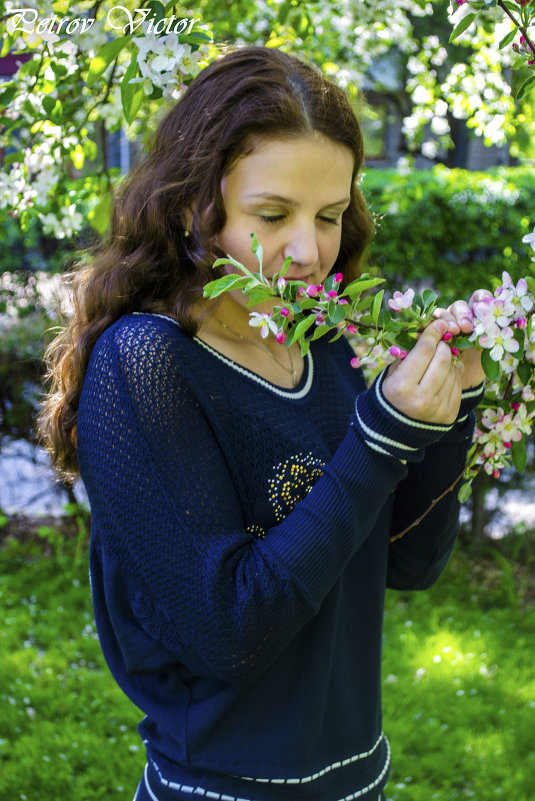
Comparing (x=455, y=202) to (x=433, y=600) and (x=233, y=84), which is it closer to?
(x=433, y=600)

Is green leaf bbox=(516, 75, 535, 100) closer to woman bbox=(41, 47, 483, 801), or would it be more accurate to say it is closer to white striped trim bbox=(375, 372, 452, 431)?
woman bbox=(41, 47, 483, 801)

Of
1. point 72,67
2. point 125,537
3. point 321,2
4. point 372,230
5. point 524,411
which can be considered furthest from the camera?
point 321,2

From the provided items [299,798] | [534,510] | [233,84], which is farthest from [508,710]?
[233,84]

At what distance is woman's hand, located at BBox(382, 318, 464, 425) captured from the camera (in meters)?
1.16

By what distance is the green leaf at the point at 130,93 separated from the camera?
144 cm

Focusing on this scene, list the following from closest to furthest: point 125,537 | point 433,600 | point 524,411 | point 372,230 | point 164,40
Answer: point 125,537 < point 524,411 < point 164,40 < point 372,230 < point 433,600

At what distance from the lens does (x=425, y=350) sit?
3.82ft

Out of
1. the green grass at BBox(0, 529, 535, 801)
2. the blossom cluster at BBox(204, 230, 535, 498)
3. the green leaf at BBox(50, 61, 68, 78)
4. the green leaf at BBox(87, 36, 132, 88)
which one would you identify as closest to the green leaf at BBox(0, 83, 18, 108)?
the green leaf at BBox(50, 61, 68, 78)

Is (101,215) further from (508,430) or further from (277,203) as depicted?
(508,430)

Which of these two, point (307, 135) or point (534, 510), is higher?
point (307, 135)

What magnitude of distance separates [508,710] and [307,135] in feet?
8.72

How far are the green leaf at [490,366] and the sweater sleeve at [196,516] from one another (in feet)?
0.64

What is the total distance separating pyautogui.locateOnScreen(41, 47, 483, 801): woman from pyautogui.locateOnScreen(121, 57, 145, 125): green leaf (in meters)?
0.08

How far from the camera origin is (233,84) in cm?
136
